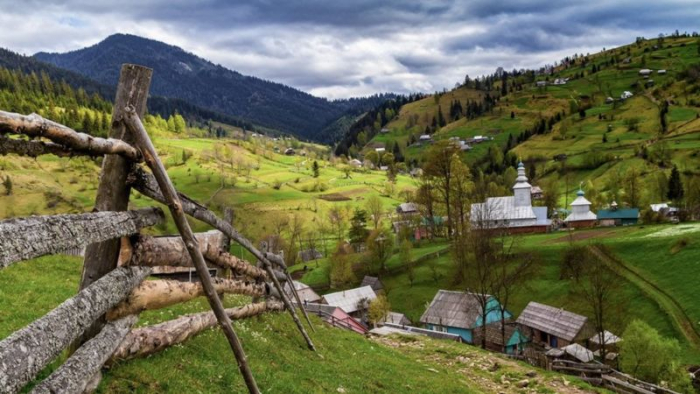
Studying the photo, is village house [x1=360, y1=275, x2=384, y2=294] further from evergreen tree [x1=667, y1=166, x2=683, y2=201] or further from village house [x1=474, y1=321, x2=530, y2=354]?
evergreen tree [x1=667, y1=166, x2=683, y2=201]

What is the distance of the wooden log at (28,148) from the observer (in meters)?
4.55

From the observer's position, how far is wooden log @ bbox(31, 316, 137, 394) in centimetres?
500

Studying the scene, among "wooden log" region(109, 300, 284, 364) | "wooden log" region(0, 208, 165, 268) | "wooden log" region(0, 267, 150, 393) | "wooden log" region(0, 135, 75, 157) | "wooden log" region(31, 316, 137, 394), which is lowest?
"wooden log" region(109, 300, 284, 364)

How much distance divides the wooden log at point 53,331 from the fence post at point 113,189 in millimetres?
250

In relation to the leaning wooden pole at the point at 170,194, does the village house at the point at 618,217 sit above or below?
below

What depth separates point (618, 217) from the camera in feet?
336

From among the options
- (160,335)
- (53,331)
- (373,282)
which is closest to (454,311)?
(373,282)

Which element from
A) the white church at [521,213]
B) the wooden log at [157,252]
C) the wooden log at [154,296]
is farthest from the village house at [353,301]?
the wooden log at [157,252]

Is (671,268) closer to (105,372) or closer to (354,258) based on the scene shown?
(354,258)

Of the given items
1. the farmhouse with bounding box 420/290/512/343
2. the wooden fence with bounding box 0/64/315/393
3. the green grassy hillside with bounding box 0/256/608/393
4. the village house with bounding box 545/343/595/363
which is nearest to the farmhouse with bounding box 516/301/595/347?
the village house with bounding box 545/343/595/363

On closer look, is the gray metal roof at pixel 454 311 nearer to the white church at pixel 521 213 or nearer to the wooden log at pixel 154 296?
the white church at pixel 521 213

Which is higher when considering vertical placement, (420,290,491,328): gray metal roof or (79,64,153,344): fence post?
(79,64,153,344): fence post

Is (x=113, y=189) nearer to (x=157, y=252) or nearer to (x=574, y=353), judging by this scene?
(x=157, y=252)

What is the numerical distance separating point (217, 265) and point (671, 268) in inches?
2635
